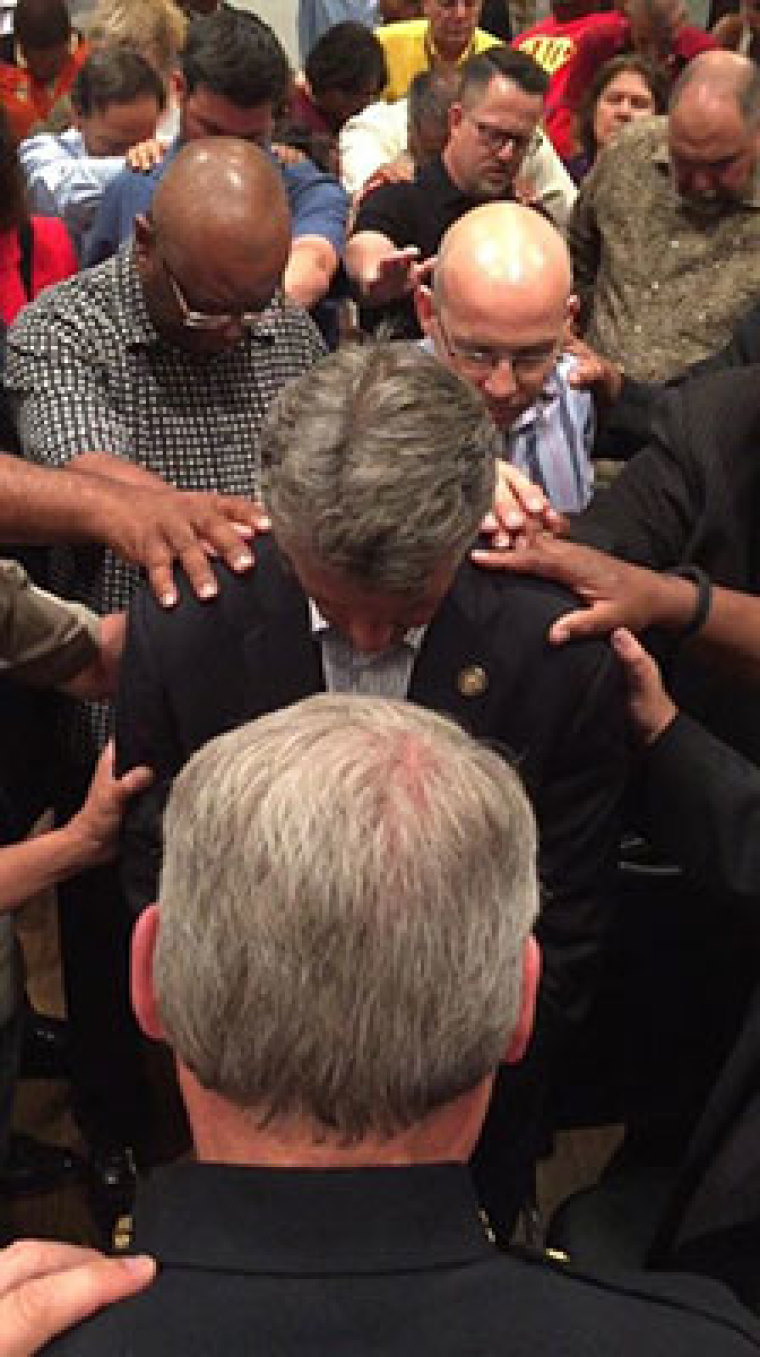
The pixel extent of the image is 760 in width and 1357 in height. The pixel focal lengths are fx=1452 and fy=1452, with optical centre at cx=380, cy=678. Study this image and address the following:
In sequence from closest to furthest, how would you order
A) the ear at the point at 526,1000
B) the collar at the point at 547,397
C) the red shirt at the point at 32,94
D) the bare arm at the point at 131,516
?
the ear at the point at 526,1000 < the bare arm at the point at 131,516 < the collar at the point at 547,397 < the red shirt at the point at 32,94

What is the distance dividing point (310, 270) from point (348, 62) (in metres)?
1.75

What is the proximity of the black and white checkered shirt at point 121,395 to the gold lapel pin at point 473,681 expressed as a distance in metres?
0.67

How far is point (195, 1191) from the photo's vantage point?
0.78 meters

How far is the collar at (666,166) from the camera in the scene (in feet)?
9.83

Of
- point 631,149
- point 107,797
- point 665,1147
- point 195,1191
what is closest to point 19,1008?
point 107,797

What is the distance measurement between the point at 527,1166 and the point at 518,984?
1.08 m

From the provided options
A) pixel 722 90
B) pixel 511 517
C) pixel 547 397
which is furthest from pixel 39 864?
pixel 722 90

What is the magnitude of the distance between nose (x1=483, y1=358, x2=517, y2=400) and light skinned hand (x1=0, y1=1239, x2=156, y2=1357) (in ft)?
4.30

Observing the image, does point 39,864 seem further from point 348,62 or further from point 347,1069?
point 348,62

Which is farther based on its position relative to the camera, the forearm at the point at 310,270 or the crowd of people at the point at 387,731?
the forearm at the point at 310,270

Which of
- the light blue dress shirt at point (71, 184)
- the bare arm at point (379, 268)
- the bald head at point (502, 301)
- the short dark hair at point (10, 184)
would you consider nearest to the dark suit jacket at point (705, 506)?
the bald head at point (502, 301)

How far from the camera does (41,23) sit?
444cm

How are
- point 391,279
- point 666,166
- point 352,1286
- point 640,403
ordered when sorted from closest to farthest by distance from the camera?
1. point 352,1286
2. point 640,403
3. point 391,279
4. point 666,166

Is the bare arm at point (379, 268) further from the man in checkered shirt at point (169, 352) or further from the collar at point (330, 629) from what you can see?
the collar at point (330, 629)
